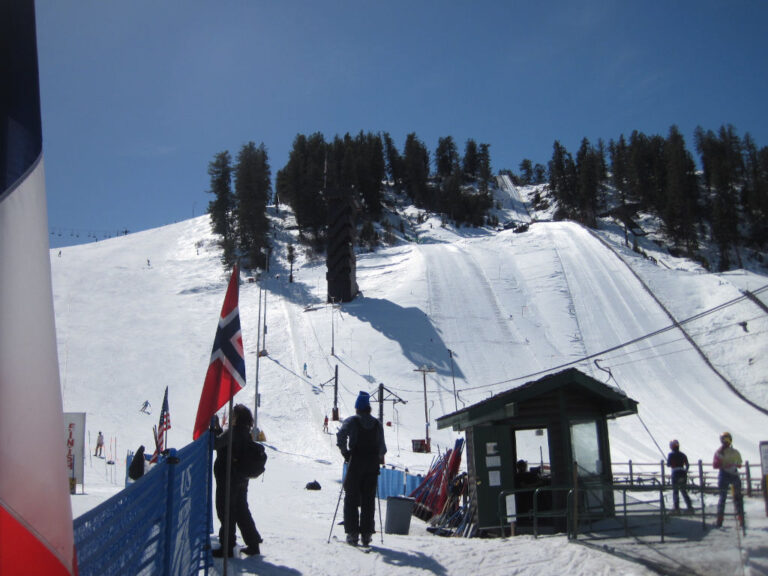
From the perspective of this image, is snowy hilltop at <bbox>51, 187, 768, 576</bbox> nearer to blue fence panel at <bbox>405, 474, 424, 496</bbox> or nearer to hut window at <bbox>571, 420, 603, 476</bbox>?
blue fence panel at <bbox>405, 474, 424, 496</bbox>

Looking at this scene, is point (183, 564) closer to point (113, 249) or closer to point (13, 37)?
point (13, 37)

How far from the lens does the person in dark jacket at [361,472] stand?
7.04 m

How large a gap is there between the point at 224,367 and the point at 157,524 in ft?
6.08

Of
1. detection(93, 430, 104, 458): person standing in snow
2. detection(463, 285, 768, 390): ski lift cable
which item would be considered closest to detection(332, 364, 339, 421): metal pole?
detection(463, 285, 768, 390): ski lift cable

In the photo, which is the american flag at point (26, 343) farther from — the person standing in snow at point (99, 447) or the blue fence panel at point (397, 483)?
the person standing in snow at point (99, 447)

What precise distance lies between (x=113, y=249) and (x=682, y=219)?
59.6 metres

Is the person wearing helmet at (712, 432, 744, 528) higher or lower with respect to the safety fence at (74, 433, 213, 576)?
lower

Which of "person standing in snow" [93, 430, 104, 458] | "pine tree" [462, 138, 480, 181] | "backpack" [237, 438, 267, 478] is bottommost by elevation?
"person standing in snow" [93, 430, 104, 458]

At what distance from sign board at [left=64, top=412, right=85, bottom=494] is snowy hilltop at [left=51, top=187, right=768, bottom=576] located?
77 centimetres

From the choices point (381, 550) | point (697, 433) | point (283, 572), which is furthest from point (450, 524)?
point (697, 433)

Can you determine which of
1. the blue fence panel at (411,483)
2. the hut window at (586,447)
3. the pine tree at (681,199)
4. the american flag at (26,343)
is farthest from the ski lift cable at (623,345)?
the american flag at (26,343)

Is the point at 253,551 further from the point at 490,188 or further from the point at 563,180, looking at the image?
the point at 490,188

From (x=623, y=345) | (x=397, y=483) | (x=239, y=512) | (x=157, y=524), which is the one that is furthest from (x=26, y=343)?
(x=623, y=345)

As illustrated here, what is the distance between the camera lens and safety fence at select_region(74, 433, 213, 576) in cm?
295
